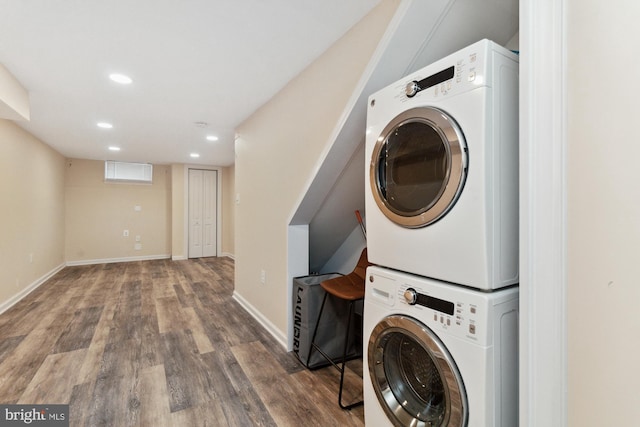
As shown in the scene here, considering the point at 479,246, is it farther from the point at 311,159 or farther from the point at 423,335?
the point at 311,159

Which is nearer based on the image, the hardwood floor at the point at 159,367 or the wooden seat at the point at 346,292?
the hardwood floor at the point at 159,367

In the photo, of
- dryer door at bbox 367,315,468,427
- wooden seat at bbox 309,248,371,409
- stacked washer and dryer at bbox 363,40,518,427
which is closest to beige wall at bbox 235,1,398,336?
wooden seat at bbox 309,248,371,409

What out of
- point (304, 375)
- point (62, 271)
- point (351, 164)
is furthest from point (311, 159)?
point (62, 271)

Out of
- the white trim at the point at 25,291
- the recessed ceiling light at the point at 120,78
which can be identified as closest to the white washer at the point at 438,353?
the recessed ceiling light at the point at 120,78

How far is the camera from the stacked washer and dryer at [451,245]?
903 millimetres

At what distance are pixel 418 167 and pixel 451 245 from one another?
13.0 inches

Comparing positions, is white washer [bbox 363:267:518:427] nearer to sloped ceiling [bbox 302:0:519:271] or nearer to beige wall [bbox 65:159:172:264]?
sloped ceiling [bbox 302:0:519:271]

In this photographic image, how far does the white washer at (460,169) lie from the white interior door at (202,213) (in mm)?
6237

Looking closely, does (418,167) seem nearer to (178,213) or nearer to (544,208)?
(544,208)

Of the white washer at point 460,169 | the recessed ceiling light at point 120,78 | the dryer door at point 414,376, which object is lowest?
the dryer door at point 414,376

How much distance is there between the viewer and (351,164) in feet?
6.51

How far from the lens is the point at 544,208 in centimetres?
81
